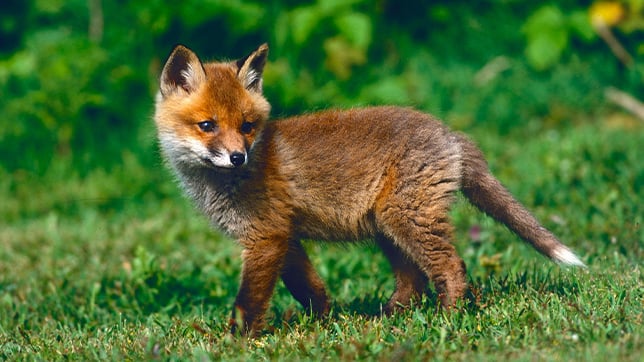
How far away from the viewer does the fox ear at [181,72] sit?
5273 millimetres

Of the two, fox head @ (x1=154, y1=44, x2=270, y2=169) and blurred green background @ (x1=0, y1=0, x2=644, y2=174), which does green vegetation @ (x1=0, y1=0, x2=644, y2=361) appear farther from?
fox head @ (x1=154, y1=44, x2=270, y2=169)

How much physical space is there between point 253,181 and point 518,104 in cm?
622

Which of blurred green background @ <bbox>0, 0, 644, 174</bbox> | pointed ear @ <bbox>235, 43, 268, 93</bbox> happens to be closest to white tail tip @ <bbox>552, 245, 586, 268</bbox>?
pointed ear @ <bbox>235, 43, 268, 93</bbox>

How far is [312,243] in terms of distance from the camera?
5.82 m

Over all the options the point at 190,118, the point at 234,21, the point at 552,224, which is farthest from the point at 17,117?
the point at 552,224

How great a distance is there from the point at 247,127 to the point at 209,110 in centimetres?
26

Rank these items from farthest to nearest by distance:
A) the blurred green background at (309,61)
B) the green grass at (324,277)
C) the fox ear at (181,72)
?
the blurred green background at (309,61)
the fox ear at (181,72)
the green grass at (324,277)

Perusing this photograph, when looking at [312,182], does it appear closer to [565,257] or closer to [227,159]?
[227,159]

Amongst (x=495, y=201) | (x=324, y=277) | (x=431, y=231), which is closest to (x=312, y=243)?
(x=324, y=277)

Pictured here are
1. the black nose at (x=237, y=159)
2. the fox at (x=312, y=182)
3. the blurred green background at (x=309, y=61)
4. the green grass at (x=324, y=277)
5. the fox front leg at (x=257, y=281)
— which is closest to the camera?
the green grass at (x=324, y=277)

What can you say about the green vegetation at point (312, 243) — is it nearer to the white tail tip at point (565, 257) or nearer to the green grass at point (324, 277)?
the green grass at point (324, 277)

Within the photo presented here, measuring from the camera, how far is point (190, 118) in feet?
17.0

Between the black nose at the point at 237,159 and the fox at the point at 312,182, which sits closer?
the black nose at the point at 237,159

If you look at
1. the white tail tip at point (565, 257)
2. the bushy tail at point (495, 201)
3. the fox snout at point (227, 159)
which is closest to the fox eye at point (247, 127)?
the fox snout at point (227, 159)
